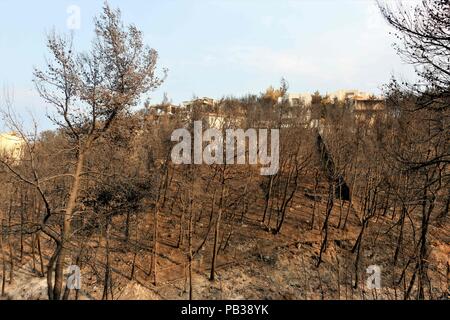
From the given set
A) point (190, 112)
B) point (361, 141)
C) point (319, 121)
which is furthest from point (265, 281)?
point (319, 121)

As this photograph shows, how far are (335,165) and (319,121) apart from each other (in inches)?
512

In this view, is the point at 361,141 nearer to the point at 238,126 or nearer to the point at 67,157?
the point at 238,126
